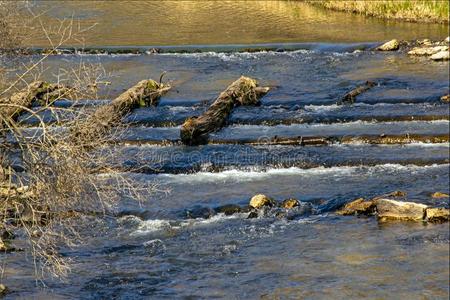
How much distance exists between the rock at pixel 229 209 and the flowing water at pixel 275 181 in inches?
8.2

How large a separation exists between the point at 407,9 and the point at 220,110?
18335 mm

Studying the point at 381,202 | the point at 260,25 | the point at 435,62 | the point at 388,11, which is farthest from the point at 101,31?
the point at 381,202

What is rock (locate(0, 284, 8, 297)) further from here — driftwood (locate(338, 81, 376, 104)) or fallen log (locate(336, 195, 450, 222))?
driftwood (locate(338, 81, 376, 104))

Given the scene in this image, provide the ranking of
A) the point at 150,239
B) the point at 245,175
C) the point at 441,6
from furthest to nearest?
1. the point at 441,6
2. the point at 245,175
3. the point at 150,239

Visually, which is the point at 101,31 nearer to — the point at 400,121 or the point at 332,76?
the point at 332,76

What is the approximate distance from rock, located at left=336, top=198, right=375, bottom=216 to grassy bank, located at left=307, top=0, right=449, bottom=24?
23162 mm

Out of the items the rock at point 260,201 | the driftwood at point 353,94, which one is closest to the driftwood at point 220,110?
the driftwood at point 353,94

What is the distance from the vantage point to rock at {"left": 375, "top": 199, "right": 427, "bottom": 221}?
56.2 ft

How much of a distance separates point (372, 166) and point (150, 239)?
6.32m

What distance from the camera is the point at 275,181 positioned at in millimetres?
19828

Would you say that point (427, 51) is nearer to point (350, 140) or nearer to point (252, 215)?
point (350, 140)

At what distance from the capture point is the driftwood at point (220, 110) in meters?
22.6

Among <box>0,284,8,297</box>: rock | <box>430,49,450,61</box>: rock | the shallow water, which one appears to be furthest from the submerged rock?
<box>0,284,8,297</box>: rock

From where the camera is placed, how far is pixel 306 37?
37.6 metres
